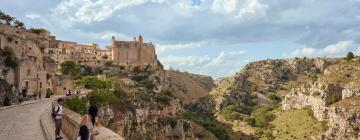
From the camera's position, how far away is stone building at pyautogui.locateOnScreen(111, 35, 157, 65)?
146375mm

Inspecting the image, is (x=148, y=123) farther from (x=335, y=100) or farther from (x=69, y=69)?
(x=335, y=100)

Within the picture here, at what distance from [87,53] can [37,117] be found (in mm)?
115301

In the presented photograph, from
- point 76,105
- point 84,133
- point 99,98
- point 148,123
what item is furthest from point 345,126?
point 84,133

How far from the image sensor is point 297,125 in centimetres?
14788

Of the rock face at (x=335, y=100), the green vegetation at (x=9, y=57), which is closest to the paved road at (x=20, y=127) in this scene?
the green vegetation at (x=9, y=57)

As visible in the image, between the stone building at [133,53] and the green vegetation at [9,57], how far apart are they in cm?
8354

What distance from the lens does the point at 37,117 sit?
32656 millimetres

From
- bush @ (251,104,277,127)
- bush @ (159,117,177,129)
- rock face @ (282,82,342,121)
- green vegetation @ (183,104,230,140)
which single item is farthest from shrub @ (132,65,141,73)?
rock face @ (282,82,342,121)

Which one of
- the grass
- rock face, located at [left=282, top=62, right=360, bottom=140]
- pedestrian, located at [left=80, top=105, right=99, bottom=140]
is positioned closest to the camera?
pedestrian, located at [left=80, top=105, right=99, bottom=140]

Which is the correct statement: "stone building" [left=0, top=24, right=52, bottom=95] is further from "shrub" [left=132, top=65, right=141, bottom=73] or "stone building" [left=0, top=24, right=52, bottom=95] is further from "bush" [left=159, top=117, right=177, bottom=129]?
"shrub" [left=132, top=65, right=141, bottom=73]

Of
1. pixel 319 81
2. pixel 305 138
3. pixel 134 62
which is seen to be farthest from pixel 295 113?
pixel 134 62

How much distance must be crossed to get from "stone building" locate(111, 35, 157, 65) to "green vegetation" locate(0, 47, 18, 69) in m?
83.5

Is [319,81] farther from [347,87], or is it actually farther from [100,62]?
[100,62]

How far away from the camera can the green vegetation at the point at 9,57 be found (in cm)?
5788
